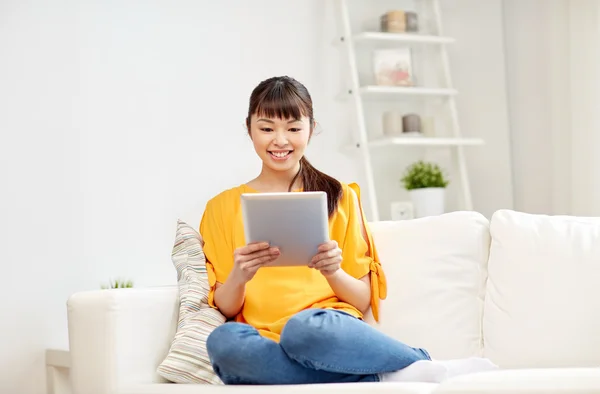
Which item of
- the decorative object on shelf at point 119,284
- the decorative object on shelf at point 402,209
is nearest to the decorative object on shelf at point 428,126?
the decorative object on shelf at point 402,209

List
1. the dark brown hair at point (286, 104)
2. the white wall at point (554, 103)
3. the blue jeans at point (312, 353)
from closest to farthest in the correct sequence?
the blue jeans at point (312, 353), the dark brown hair at point (286, 104), the white wall at point (554, 103)

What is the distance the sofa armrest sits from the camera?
2.03 m

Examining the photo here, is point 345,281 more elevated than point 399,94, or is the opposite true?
point 399,94

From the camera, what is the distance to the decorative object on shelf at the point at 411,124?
3756 mm

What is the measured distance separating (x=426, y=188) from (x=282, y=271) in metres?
1.57

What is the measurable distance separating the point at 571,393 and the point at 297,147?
1.01 m

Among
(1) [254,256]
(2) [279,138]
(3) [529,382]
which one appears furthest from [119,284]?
(3) [529,382]

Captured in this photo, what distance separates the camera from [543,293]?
7.07 ft

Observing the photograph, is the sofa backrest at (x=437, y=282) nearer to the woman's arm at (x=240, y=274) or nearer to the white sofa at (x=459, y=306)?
the white sofa at (x=459, y=306)

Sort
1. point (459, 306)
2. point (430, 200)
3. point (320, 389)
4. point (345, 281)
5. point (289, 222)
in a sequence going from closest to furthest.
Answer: point (320, 389) < point (289, 222) < point (345, 281) < point (459, 306) < point (430, 200)

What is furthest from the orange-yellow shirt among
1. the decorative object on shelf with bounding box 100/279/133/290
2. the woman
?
the decorative object on shelf with bounding box 100/279/133/290

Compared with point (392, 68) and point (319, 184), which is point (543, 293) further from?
point (392, 68)

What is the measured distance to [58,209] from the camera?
10.6 ft

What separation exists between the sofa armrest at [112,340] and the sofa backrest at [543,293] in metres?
0.83
